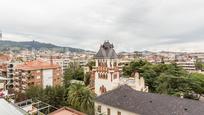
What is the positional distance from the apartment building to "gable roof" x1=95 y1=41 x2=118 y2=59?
28926 millimetres

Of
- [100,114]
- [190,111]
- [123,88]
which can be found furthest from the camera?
[123,88]

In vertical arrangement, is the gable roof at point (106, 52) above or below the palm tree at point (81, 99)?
above

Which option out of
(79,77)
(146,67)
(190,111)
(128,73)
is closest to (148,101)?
(190,111)

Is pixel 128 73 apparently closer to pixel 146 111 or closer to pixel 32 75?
pixel 32 75

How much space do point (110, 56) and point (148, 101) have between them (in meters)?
15.2

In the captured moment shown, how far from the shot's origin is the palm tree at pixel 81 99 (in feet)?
122

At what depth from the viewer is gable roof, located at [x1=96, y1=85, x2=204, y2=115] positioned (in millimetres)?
26900

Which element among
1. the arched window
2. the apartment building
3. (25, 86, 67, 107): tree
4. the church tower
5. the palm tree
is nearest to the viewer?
the palm tree

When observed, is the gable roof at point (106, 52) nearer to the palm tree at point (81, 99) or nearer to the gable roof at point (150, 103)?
the palm tree at point (81, 99)

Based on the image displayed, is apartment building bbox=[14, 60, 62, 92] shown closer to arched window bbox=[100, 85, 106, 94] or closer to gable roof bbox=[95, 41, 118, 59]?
arched window bbox=[100, 85, 106, 94]

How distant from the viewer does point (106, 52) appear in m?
43.7

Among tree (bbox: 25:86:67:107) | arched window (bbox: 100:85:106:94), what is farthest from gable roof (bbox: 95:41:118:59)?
tree (bbox: 25:86:67:107)

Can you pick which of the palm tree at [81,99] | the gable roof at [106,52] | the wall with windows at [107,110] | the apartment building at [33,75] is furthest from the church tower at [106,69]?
the apartment building at [33,75]

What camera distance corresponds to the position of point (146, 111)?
92.2 ft
